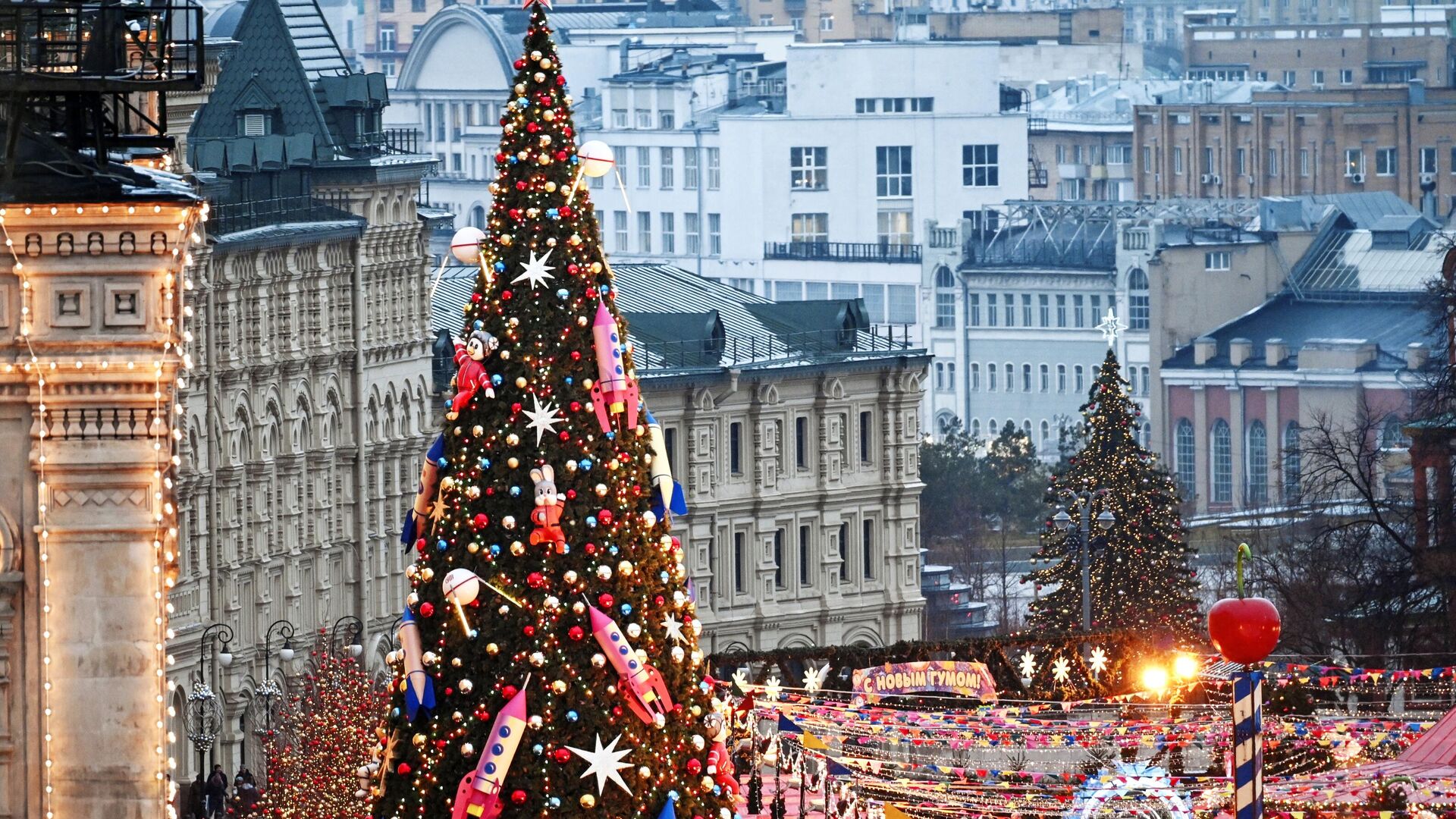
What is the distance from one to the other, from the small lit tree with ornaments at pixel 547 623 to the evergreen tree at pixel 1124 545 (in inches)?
2187

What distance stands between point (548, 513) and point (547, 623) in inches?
36.7

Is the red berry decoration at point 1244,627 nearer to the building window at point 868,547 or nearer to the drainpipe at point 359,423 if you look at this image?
the drainpipe at point 359,423

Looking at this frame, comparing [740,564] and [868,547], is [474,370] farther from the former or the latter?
[868,547]

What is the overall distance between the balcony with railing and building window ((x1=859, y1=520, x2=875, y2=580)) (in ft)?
80.6

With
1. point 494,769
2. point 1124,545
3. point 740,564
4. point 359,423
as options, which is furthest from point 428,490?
point 740,564

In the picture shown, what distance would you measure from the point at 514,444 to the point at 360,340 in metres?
68.3

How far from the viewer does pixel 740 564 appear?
141375mm

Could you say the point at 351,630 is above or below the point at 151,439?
below

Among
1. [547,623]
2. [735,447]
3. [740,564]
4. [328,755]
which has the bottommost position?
[740,564]

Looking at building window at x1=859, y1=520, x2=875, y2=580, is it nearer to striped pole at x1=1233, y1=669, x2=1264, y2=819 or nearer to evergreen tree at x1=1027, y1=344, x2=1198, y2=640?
evergreen tree at x1=1027, y1=344, x2=1198, y2=640

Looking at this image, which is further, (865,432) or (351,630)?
(865,432)

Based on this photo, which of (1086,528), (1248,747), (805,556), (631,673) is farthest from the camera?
(805,556)

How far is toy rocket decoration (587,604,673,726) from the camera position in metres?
54.9

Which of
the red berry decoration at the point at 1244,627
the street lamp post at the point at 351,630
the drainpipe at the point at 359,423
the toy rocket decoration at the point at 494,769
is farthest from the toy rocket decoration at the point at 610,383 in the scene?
the drainpipe at the point at 359,423
